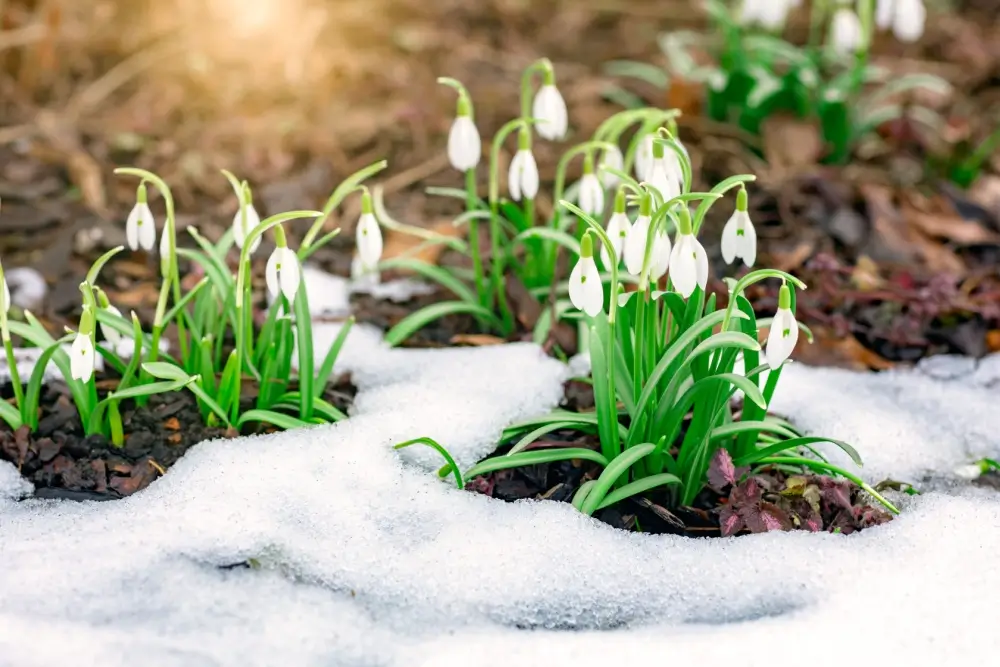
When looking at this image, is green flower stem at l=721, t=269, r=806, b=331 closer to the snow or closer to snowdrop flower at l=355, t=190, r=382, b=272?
the snow

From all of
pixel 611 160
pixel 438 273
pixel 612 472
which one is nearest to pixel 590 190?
pixel 611 160

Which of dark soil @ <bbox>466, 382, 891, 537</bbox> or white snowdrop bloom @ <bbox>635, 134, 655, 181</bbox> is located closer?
dark soil @ <bbox>466, 382, 891, 537</bbox>

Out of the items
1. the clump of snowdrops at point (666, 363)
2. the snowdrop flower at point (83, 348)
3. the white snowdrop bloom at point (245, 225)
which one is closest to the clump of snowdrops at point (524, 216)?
the clump of snowdrops at point (666, 363)

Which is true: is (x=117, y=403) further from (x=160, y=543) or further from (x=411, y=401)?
(x=411, y=401)

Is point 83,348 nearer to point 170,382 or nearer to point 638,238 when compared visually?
point 170,382

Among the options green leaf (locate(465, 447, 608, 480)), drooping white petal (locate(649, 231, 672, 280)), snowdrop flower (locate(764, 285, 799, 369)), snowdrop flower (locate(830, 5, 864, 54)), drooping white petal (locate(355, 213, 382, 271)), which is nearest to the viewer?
snowdrop flower (locate(764, 285, 799, 369))

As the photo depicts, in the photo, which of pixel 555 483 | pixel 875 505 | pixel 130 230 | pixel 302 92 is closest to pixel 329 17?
pixel 302 92

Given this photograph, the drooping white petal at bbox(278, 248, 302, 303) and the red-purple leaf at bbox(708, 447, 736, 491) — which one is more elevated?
the drooping white petal at bbox(278, 248, 302, 303)

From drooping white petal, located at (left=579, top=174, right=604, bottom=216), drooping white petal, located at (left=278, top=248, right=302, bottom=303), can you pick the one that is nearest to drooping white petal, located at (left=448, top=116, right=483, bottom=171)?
drooping white petal, located at (left=579, top=174, right=604, bottom=216)
